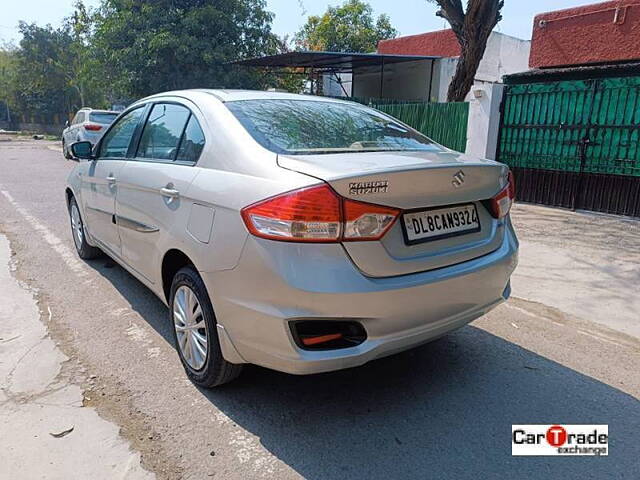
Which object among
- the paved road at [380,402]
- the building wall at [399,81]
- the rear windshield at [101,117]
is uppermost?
the building wall at [399,81]

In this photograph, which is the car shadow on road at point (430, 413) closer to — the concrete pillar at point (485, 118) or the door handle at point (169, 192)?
the door handle at point (169, 192)

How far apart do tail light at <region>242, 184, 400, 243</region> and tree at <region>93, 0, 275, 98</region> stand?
1883 cm

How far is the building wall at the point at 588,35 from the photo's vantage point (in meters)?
9.72

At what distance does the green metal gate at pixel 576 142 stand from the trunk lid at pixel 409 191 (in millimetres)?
6018

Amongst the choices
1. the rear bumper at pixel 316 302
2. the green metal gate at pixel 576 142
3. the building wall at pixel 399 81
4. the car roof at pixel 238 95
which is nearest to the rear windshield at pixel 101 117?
the building wall at pixel 399 81

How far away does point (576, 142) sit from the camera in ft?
26.1

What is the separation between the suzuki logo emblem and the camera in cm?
250

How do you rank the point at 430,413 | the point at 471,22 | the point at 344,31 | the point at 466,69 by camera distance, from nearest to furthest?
the point at 430,413, the point at 471,22, the point at 466,69, the point at 344,31

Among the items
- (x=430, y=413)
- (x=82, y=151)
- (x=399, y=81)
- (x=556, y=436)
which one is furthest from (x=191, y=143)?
(x=399, y=81)

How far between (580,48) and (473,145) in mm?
3749

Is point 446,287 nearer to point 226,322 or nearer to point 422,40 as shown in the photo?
point 226,322

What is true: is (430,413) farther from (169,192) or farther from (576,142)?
(576,142)

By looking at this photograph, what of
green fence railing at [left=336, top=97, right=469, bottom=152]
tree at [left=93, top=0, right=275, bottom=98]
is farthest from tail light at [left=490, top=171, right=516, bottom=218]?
tree at [left=93, top=0, right=275, bottom=98]

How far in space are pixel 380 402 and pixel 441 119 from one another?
8.63 m
